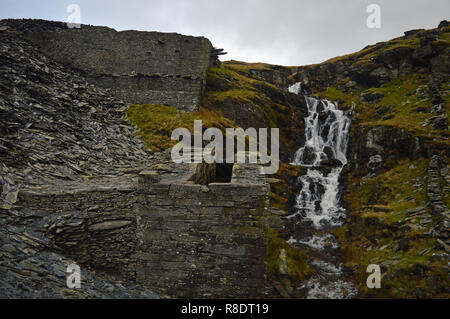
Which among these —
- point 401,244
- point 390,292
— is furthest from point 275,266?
point 401,244

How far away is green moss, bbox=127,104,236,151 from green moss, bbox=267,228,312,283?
8.31m

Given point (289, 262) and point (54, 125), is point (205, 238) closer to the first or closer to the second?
point (289, 262)

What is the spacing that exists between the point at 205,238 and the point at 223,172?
4642 mm

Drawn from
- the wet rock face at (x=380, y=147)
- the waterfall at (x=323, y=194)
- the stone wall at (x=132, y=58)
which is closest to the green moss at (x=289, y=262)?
the waterfall at (x=323, y=194)

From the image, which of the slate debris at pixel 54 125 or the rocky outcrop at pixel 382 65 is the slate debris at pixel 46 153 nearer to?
the slate debris at pixel 54 125

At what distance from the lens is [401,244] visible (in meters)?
13.2

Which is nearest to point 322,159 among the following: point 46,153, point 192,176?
point 192,176

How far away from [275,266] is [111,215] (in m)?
7.83

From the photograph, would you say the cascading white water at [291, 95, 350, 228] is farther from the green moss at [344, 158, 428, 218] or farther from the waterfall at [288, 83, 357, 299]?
the green moss at [344, 158, 428, 218]

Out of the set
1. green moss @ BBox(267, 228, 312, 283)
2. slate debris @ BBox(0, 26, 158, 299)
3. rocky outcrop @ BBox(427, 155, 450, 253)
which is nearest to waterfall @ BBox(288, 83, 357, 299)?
green moss @ BBox(267, 228, 312, 283)

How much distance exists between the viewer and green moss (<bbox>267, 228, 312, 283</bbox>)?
12.6 m

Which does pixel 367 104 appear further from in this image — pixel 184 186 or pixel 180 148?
pixel 184 186

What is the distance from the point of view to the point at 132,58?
2320 cm

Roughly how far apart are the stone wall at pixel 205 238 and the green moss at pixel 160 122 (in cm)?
985
